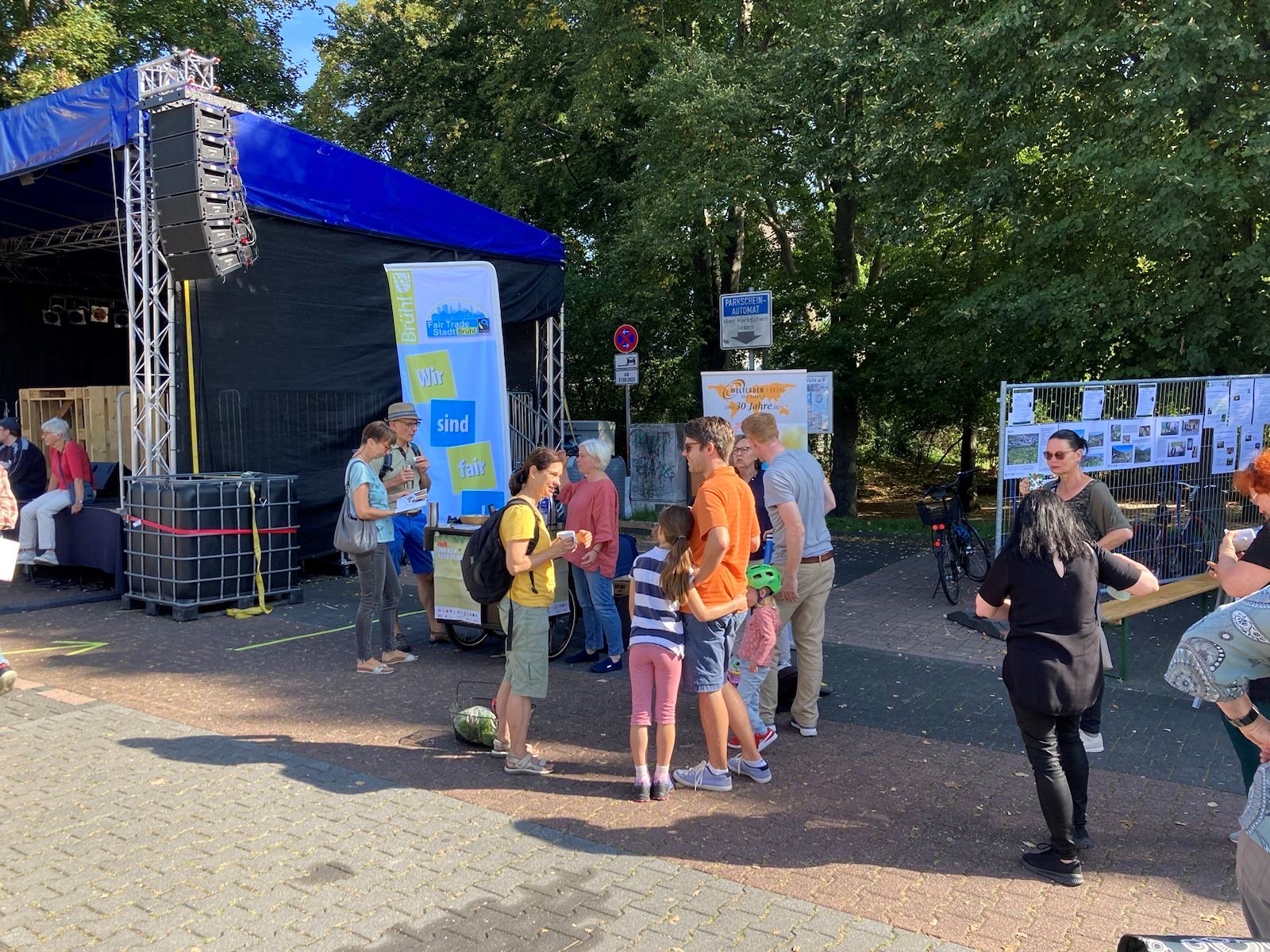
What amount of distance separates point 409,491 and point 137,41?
16.4 meters

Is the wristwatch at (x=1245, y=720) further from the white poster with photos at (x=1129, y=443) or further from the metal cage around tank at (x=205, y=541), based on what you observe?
the metal cage around tank at (x=205, y=541)

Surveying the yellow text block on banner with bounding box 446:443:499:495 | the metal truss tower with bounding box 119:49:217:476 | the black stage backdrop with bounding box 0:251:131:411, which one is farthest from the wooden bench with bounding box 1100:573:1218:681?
the black stage backdrop with bounding box 0:251:131:411

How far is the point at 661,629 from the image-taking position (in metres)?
→ 4.56

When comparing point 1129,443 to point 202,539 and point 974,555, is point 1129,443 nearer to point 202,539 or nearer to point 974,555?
point 974,555

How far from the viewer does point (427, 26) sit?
20984 mm

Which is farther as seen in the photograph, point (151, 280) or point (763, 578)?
point (151, 280)

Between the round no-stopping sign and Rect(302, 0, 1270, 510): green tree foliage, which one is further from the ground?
Rect(302, 0, 1270, 510): green tree foliage

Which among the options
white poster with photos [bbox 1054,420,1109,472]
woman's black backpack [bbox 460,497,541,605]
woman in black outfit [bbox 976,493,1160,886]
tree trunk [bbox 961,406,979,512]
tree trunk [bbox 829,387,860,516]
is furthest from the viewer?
tree trunk [bbox 961,406,979,512]

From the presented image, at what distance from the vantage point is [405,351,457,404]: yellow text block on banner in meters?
8.76

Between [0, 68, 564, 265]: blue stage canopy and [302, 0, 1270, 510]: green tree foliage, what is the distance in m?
3.74

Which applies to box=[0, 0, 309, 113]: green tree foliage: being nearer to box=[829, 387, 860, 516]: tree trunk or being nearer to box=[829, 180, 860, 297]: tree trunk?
box=[829, 180, 860, 297]: tree trunk

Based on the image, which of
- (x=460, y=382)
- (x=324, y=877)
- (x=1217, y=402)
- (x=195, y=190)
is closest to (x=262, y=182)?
(x=195, y=190)

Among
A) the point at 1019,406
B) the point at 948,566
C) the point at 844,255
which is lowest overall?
the point at 948,566

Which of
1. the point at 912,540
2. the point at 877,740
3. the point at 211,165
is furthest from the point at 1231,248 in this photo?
the point at 211,165
